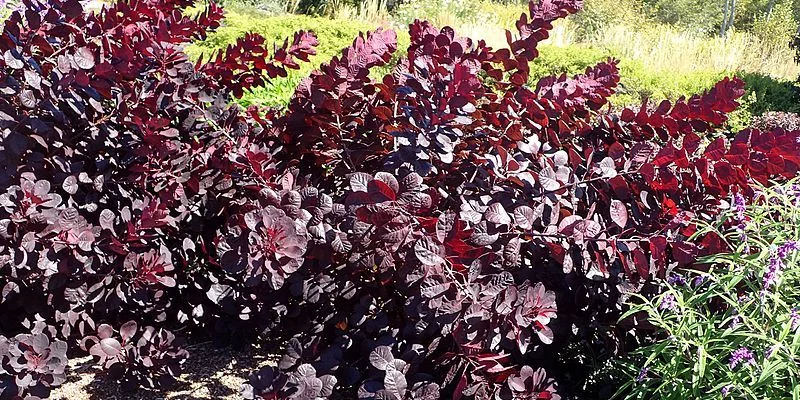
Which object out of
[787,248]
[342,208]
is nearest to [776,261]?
[787,248]

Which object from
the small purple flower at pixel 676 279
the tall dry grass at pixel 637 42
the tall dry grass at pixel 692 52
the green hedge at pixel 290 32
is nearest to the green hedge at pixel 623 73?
the green hedge at pixel 290 32

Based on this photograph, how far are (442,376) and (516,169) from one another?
2.06ft

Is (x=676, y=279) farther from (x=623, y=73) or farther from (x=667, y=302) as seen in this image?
(x=623, y=73)

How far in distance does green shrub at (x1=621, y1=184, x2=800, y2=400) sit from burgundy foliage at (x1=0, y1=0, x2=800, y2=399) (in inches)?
5.6

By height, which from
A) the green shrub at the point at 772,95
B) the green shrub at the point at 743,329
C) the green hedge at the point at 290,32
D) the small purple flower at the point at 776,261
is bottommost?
the green shrub at the point at 772,95

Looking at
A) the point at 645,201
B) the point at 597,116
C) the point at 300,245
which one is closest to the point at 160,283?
the point at 300,245

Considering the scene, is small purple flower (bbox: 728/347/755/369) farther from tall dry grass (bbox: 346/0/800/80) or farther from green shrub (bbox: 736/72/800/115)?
tall dry grass (bbox: 346/0/800/80)

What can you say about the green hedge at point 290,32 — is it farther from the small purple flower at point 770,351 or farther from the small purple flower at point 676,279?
the small purple flower at point 770,351

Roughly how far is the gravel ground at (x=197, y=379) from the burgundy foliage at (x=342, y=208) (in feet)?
0.26

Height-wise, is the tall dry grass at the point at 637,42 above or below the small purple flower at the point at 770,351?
below

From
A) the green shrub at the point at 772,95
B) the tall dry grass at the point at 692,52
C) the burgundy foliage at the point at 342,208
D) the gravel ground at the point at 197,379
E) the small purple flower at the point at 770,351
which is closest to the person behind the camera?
the small purple flower at the point at 770,351

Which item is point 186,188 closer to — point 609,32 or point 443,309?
point 443,309

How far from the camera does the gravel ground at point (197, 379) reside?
234 centimetres

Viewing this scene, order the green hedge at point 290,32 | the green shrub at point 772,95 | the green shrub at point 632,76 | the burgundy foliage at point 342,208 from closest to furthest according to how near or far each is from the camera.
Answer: the burgundy foliage at point 342,208, the green shrub at point 632,76, the green shrub at point 772,95, the green hedge at point 290,32
